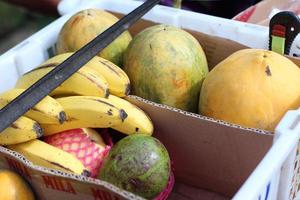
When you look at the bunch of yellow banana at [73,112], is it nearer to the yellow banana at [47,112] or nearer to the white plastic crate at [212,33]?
the yellow banana at [47,112]

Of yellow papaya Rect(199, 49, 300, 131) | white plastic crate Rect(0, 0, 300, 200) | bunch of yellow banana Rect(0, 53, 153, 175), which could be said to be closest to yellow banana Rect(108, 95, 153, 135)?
bunch of yellow banana Rect(0, 53, 153, 175)

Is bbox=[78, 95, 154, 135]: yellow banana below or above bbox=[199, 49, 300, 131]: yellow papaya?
below

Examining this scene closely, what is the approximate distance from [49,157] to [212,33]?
18.5 inches

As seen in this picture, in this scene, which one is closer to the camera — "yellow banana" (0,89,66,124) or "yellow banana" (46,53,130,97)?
"yellow banana" (0,89,66,124)

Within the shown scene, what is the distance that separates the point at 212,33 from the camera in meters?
1.04

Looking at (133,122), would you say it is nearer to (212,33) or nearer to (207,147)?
(207,147)

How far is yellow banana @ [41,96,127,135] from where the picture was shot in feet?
2.50

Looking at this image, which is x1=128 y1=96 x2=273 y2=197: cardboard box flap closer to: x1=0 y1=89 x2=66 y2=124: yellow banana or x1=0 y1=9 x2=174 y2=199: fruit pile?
x1=0 y1=9 x2=174 y2=199: fruit pile

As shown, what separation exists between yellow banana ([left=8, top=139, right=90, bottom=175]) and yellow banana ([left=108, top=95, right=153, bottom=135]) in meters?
0.10

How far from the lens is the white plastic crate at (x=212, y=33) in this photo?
0.67 m

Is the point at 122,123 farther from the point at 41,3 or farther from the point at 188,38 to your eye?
the point at 41,3

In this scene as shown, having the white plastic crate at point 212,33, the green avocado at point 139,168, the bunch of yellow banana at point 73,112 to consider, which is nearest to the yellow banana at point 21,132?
the bunch of yellow banana at point 73,112

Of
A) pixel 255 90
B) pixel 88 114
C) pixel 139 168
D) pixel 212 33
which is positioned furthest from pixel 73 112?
pixel 212 33

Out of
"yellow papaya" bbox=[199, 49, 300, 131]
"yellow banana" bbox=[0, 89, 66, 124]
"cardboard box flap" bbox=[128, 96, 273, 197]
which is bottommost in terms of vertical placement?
"cardboard box flap" bbox=[128, 96, 273, 197]
